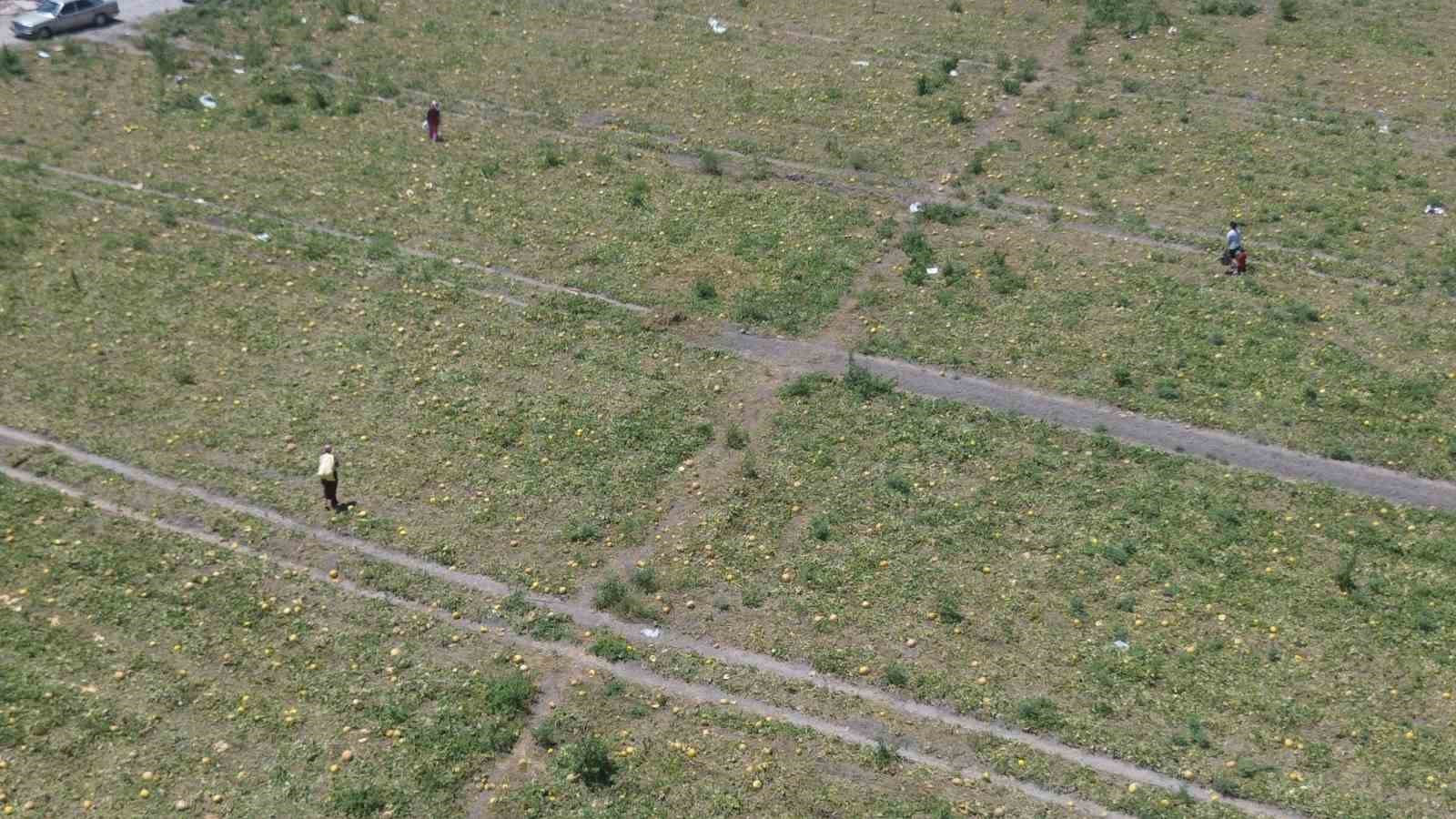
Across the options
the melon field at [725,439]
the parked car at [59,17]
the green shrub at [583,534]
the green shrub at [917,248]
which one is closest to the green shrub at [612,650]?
the melon field at [725,439]

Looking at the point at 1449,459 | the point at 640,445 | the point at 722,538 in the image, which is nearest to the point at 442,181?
the point at 640,445

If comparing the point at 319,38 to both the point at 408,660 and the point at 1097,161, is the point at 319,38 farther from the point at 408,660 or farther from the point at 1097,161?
the point at 408,660

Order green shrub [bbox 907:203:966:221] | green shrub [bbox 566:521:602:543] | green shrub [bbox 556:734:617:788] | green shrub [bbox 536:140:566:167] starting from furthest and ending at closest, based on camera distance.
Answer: green shrub [bbox 536:140:566:167] < green shrub [bbox 907:203:966:221] < green shrub [bbox 566:521:602:543] < green shrub [bbox 556:734:617:788]

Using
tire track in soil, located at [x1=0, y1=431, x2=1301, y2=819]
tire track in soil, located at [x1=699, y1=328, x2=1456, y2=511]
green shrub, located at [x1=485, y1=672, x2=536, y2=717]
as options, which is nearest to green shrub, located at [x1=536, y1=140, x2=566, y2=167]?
tire track in soil, located at [x1=699, y1=328, x2=1456, y2=511]

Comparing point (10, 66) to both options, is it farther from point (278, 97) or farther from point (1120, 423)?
point (1120, 423)

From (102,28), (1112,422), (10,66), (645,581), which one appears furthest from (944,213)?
(102,28)

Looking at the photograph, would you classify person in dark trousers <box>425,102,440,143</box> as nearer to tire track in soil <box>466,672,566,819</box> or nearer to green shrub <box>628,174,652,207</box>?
green shrub <box>628,174,652,207</box>
